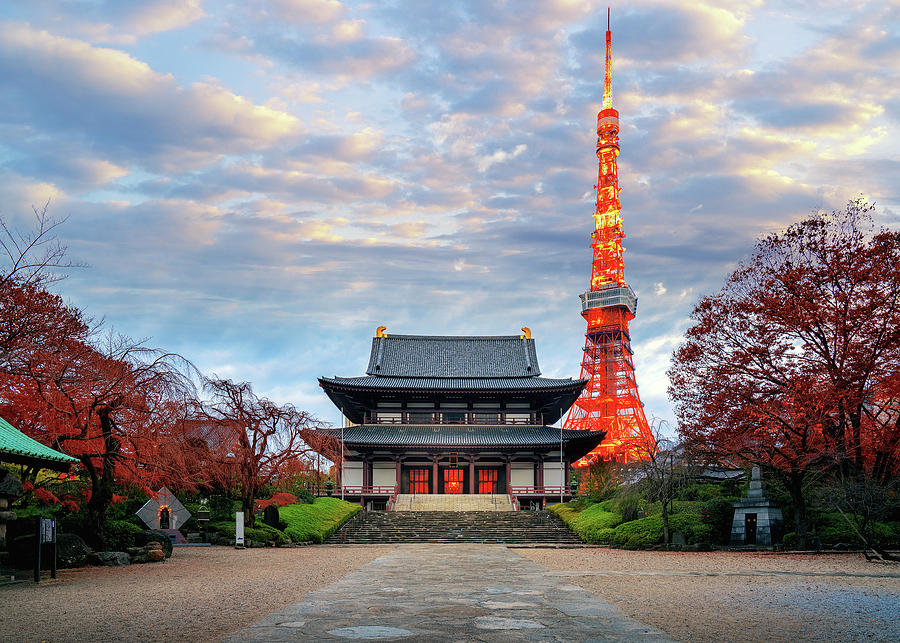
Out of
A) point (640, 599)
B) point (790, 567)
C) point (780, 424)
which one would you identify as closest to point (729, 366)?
point (780, 424)

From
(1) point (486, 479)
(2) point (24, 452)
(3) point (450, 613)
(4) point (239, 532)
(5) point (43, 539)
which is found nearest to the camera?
(3) point (450, 613)

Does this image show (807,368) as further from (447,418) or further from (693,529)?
(447,418)

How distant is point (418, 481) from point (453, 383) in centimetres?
700

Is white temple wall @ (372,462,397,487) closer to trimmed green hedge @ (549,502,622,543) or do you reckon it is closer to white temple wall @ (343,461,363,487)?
white temple wall @ (343,461,363,487)

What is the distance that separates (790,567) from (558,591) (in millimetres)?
8693

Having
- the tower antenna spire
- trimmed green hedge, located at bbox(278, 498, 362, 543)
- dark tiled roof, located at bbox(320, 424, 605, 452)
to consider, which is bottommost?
trimmed green hedge, located at bbox(278, 498, 362, 543)

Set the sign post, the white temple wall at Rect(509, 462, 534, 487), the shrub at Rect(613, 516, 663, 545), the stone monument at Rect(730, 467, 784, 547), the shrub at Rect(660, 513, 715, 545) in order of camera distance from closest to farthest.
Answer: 1. the sign post
2. the stone monument at Rect(730, 467, 784, 547)
3. the shrub at Rect(660, 513, 715, 545)
4. the shrub at Rect(613, 516, 663, 545)
5. the white temple wall at Rect(509, 462, 534, 487)

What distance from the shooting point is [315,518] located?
33594 mm

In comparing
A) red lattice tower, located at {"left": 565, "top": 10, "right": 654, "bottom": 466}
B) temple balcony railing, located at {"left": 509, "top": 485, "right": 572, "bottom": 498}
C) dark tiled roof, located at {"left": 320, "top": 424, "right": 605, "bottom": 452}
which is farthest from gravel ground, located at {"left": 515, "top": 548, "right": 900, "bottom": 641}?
red lattice tower, located at {"left": 565, "top": 10, "right": 654, "bottom": 466}

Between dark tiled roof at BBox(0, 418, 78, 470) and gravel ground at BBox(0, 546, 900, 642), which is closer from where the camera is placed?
gravel ground at BBox(0, 546, 900, 642)

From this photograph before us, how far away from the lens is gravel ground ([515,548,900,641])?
9133 millimetres

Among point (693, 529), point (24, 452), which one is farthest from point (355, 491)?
point (24, 452)

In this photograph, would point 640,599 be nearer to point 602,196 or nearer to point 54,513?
point 54,513

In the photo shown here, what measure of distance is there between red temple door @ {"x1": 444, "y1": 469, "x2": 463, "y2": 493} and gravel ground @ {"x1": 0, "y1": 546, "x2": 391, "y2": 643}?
91.6ft
